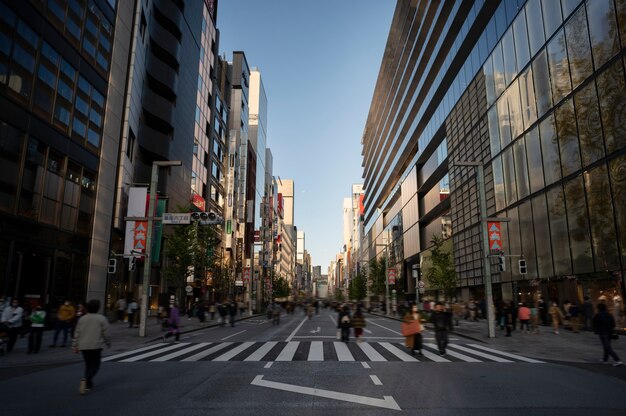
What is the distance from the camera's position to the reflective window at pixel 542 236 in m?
27.6

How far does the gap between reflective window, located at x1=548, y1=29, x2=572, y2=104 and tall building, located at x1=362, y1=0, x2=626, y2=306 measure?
0.06 metres

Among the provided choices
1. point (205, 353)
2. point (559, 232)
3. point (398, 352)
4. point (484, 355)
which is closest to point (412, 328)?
point (398, 352)

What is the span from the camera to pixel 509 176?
33250 millimetres

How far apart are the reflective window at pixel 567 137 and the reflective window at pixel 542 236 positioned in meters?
3.43

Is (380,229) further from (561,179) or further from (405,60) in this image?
(561,179)

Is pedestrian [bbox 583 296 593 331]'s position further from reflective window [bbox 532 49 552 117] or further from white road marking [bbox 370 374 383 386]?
white road marking [bbox 370 374 383 386]

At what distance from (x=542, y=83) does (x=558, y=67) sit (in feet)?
6.44

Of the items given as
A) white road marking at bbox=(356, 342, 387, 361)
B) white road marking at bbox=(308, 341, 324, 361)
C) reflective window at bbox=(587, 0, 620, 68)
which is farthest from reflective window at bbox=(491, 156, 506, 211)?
white road marking at bbox=(308, 341, 324, 361)

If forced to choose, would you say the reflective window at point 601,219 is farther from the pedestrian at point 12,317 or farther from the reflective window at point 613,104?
the pedestrian at point 12,317

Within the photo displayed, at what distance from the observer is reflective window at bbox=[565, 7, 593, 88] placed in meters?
23.0

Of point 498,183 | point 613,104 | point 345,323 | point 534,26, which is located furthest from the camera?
point 498,183

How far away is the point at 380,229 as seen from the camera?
313 ft

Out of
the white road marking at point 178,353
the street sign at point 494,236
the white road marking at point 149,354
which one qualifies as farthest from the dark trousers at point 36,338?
the street sign at point 494,236

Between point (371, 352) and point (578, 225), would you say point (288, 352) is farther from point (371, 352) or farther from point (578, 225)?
point (578, 225)
